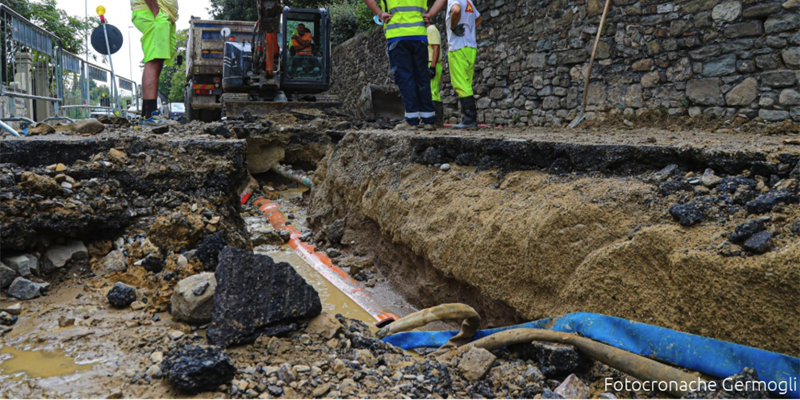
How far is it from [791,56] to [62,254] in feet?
19.1

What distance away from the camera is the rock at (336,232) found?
539 cm

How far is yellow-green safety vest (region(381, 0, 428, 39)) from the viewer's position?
19.7 ft

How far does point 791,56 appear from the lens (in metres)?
4.71

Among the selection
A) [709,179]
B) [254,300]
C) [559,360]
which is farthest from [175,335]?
[709,179]

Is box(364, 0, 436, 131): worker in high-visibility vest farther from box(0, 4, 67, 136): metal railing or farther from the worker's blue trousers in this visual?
box(0, 4, 67, 136): metal railing

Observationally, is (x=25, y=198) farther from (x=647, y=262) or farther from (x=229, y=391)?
(x=647, y=262)

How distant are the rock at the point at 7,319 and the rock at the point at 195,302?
67 cm

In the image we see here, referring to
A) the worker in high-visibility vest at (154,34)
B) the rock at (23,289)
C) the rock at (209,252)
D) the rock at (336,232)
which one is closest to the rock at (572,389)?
the rock at (209,252)

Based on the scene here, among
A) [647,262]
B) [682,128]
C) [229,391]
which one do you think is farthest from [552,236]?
[682,128]

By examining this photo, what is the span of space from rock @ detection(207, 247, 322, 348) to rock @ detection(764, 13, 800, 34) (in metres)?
4.88

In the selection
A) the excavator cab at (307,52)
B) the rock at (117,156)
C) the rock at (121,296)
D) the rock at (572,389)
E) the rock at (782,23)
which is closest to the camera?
the rock at (572,389)

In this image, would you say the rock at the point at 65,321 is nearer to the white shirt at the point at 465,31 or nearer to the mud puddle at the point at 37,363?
the mud puddle at the point at 37,363

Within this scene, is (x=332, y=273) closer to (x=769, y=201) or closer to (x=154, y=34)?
(x=769, y=201)

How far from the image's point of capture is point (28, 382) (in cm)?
187
